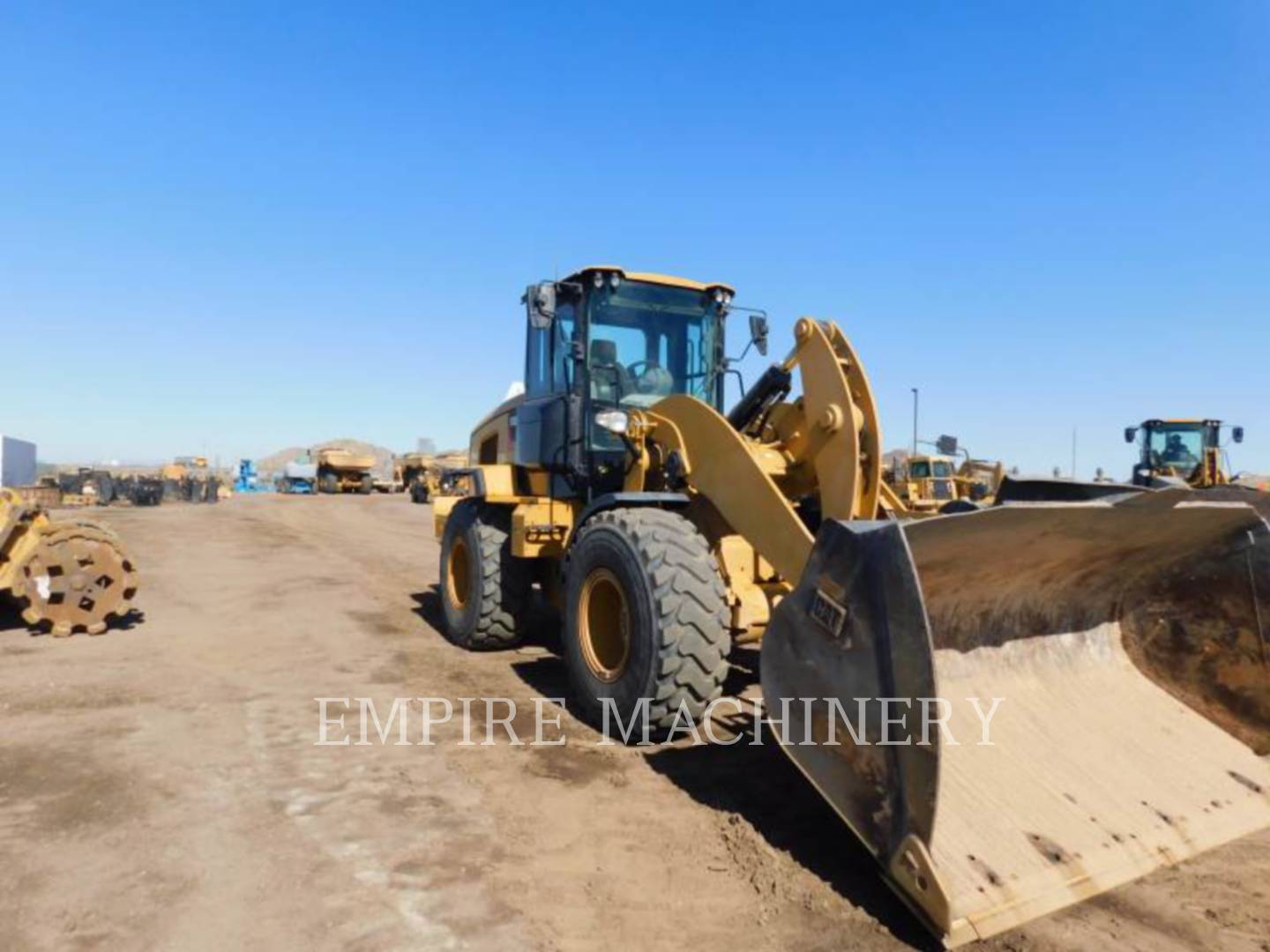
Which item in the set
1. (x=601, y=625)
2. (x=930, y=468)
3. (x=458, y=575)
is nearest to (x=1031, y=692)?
(x=601, y=625)

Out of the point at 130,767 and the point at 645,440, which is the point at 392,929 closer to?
the point at 130,767

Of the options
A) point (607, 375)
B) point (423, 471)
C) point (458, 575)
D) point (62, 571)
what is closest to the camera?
point (607, 375)

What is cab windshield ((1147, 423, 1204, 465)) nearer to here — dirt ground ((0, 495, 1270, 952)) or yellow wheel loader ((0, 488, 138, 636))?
dirt ground ((0, 495, 1270, 952))

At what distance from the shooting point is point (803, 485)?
4836 mm

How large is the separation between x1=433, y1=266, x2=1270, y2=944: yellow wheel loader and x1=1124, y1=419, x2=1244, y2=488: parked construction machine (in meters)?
16.2

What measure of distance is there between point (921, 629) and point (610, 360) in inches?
155

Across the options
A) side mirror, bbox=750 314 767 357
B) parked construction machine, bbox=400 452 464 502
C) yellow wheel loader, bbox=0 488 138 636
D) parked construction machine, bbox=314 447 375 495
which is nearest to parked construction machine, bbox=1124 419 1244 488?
side mirror, bbox=750 314 767 357

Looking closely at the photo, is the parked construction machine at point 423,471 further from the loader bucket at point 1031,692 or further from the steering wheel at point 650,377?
the loader bucket at point 1031,692

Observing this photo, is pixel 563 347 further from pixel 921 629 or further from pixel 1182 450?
pixel 1182 450

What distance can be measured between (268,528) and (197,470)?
23.2 meters

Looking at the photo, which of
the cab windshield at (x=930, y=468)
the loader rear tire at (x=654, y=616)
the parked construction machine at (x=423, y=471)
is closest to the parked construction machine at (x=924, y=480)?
the cab windshield at (x=930, y=468)

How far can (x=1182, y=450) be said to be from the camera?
1894 cm

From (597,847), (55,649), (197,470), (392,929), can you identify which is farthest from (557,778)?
(197,470)

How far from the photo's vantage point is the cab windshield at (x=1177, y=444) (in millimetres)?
18828
